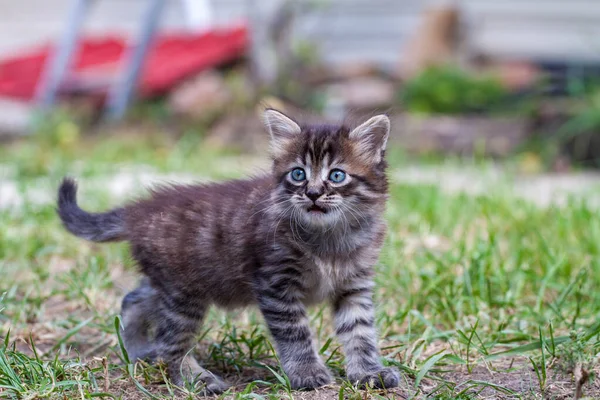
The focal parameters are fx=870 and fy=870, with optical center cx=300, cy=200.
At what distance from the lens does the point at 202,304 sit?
3.50 meters

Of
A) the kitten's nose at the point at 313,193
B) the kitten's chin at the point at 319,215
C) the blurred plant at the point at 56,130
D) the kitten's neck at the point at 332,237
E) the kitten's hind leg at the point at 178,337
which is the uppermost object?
the kitten's nose at the point at 313,193

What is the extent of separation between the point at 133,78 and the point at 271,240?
27.0 ft

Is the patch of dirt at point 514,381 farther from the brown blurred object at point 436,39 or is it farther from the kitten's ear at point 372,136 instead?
the brown blurred object at point 436,39

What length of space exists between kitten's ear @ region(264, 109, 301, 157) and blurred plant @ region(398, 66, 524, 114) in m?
6.98

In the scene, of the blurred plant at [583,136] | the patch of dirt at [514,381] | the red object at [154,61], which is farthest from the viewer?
the red object at [154,61]

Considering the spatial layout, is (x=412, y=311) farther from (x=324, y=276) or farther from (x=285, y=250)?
(x=285, y=250)

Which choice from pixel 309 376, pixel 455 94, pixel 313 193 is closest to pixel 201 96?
pixel 455 94

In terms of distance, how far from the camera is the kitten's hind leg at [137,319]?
145 inches

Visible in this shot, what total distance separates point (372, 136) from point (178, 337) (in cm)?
111

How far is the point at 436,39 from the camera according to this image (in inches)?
493

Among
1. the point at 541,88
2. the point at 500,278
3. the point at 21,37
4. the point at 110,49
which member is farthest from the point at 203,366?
the point at 21,37

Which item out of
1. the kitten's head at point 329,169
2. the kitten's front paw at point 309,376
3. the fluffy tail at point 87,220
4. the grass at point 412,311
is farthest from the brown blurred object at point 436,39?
the kitten's front paw at point 309,376

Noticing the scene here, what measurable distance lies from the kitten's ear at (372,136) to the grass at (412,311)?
659 millimetres

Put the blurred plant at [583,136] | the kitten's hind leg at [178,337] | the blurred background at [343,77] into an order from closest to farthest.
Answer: the kitten's hind leg at [178,337], the blurred plant at [583,136], the blurred background at [343,77]
